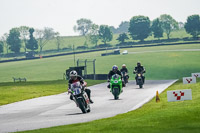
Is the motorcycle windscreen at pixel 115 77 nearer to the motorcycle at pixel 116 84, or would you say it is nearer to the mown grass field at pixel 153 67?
the motorcycle at pixel 116 84

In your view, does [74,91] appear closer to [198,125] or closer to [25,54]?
[198,125]

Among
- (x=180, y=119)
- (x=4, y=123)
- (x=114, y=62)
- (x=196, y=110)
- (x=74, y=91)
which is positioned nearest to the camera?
(x=180, y=119)

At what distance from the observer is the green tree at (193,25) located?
186125mm

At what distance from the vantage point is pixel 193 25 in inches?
7411

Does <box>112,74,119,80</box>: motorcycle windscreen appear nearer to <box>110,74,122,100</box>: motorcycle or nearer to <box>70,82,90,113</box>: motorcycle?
<box>110,74,122,100</box>: motorcycle

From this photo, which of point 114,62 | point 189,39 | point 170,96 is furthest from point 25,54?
point 170,96

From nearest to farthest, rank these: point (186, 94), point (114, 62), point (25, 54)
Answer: point (186, 94)
point (114, 62)
point (25, 54)

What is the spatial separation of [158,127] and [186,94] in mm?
7768

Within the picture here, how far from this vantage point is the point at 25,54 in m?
158

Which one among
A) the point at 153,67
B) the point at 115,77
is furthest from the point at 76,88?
the point at 153,67

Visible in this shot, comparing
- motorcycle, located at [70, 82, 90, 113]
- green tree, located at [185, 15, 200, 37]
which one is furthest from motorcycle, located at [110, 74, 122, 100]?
green tree, located at [185, 15, 200, 37]

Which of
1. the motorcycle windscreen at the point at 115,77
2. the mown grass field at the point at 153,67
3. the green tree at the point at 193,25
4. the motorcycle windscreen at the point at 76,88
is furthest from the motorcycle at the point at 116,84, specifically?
the green tree at the point at 193,25

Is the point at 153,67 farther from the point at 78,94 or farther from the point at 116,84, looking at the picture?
the point at 78,94

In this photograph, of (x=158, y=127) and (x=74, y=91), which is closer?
(x=158, y=127)
